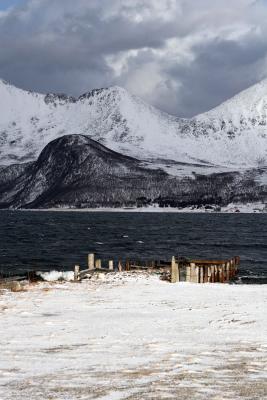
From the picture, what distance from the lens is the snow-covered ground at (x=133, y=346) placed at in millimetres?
11797

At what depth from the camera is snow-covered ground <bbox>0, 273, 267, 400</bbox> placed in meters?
11.8

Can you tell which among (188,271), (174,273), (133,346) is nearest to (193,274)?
(188,271)

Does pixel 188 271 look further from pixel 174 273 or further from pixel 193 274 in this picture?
pixel 174 273

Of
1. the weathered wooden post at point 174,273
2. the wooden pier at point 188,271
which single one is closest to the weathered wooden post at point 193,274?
the wooden pier at point 188,271

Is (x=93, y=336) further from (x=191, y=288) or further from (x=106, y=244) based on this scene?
(x=106, y=244)

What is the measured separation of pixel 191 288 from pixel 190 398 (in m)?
25.0

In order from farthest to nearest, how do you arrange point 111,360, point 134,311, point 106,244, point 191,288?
point 106,244 < point 191,288 < point 134,311 < point 111,360

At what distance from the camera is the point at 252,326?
790 inches

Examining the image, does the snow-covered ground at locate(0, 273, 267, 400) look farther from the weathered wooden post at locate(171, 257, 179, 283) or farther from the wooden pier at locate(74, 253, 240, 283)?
the wooden pier at locate(74, 253, 240, 283)

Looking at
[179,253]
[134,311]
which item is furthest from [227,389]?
[179,253]

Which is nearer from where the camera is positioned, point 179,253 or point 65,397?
point 65,397

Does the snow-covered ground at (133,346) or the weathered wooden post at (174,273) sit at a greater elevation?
the snow-covered ground at (133,346)

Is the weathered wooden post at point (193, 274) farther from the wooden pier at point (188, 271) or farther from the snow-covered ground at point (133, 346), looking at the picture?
the snow-covered ground at point (133, 346)

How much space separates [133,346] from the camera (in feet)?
55.3
